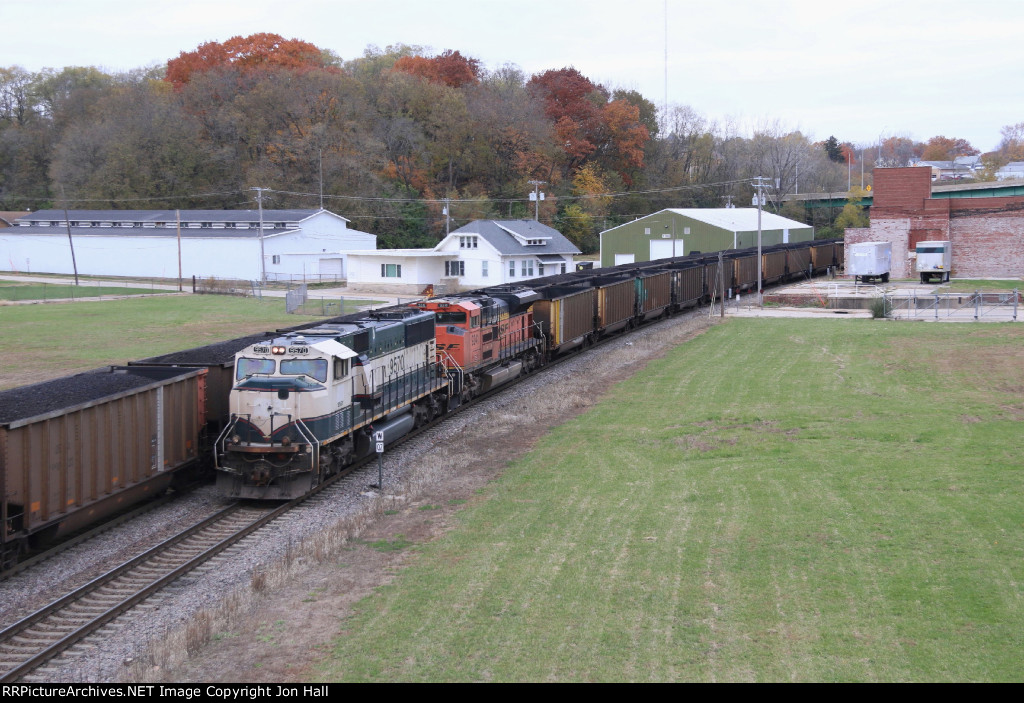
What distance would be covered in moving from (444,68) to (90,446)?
11570 centimetres

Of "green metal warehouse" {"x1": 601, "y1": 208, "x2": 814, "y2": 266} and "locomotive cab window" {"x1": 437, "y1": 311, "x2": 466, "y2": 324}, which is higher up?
"green metal warehouse" {"x1": 601, "y1": 208, "x2": 814, "y2": 266}

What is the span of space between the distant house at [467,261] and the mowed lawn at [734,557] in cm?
4733

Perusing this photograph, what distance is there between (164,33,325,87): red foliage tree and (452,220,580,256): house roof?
57.0 meters

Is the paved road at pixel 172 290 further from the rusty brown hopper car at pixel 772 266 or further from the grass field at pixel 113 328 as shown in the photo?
the rusty brown hopper car at pixel 772 266

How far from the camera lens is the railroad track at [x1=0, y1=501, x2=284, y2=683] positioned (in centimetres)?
1258

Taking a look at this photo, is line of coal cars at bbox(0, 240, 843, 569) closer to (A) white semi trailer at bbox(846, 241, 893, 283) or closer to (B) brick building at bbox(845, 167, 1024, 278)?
(A) white semi trailer at bbox(846, 241, 893, 283)

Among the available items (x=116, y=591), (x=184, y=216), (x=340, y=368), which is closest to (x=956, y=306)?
(x=340, y=368)

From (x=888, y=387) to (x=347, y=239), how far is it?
6619 centimetres

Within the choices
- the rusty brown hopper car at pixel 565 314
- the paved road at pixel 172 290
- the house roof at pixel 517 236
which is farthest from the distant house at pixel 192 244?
the rusty brown hopper car at pixel 565 314

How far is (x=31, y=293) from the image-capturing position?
71.2m

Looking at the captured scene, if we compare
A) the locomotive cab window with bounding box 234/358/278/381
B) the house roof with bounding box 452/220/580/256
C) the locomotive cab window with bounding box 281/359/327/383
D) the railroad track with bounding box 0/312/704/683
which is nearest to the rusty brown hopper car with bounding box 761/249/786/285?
the house roof with bounding box 452/220/580/256

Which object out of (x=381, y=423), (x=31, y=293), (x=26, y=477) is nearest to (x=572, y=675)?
(x=26, y=477)

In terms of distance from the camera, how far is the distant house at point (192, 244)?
272 feet
